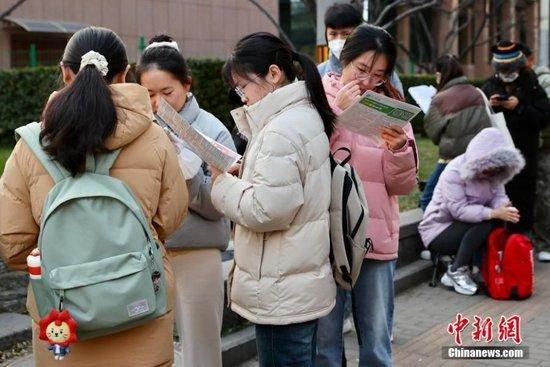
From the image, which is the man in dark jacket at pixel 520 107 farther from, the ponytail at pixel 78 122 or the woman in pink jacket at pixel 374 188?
the ponytail at pixel 78 122

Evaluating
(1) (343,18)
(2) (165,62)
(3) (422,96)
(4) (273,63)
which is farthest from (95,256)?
(3) (422,96)

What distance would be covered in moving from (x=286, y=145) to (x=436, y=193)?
158 inches

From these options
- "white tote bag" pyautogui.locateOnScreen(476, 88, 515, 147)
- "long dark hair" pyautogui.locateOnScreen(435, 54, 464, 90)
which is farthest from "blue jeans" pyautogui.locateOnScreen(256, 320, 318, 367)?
"long dark hair" pyautogui.locateOnScreen(435, 54, 464, 90)

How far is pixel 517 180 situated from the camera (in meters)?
7.48

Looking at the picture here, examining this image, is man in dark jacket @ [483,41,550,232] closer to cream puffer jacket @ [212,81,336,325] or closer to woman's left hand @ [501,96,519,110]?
woman's left hand @ [501,96,519,110]

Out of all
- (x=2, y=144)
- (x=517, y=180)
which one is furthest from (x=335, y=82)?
(x=2, y=144)

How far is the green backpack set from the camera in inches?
91.7

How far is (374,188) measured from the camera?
3572 mm

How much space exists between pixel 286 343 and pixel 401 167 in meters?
1.07

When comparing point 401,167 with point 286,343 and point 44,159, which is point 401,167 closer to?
point 286,343

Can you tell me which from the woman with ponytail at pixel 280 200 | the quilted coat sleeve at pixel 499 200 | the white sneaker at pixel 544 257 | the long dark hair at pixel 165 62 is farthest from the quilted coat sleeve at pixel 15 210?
the white sneaker at pixel 544 257

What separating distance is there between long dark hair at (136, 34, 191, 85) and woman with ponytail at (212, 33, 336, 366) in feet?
1.66

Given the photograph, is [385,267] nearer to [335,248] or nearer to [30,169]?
[335,248]

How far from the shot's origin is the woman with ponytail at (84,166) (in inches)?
94.8
